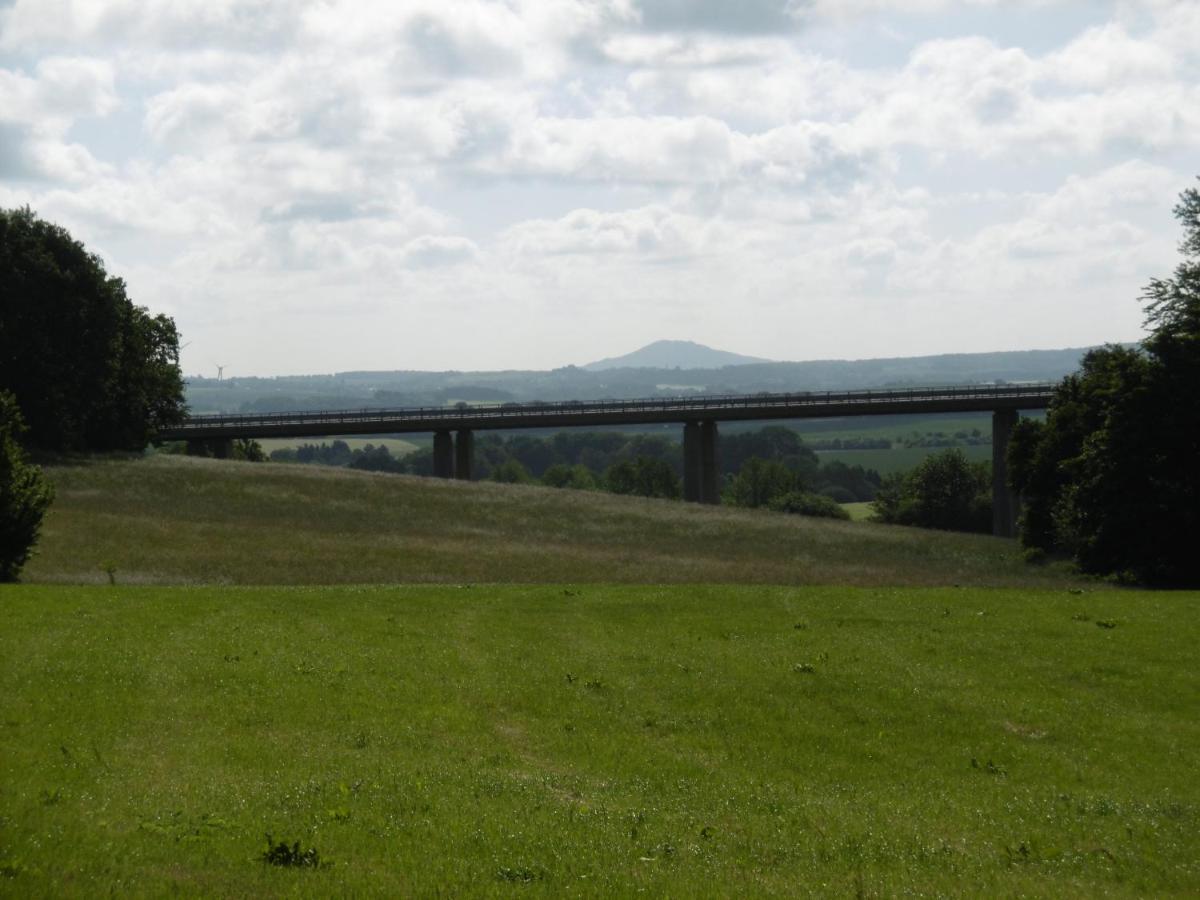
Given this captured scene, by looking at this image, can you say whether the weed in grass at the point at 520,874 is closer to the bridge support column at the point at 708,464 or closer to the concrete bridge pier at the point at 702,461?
the concrete bridge pier at the point at 702,461

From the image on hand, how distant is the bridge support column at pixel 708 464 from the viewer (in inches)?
4606

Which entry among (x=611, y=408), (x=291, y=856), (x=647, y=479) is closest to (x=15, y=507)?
(x=291, y=856)

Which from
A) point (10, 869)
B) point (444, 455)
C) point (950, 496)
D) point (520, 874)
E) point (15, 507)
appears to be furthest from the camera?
point (950, 496)

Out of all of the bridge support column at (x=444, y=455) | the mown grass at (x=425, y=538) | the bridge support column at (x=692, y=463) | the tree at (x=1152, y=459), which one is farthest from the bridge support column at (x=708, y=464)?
the tree at (x=1152, y=459)

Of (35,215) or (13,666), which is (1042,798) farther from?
(35,215)

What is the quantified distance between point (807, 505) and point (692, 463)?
115 feet

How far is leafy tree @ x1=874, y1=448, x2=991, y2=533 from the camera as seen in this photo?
134500 millimetres

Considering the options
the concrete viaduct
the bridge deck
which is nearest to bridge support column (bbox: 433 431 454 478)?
the concrete viaduct

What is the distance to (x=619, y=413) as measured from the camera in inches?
4739

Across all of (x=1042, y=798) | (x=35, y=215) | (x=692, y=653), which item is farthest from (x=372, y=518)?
(x=1042, y=798)

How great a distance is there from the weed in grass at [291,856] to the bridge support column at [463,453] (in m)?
104

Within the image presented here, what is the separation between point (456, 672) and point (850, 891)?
44.9ft

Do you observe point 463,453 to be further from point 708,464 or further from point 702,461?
point 708,464

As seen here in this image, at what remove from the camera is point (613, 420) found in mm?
120562
